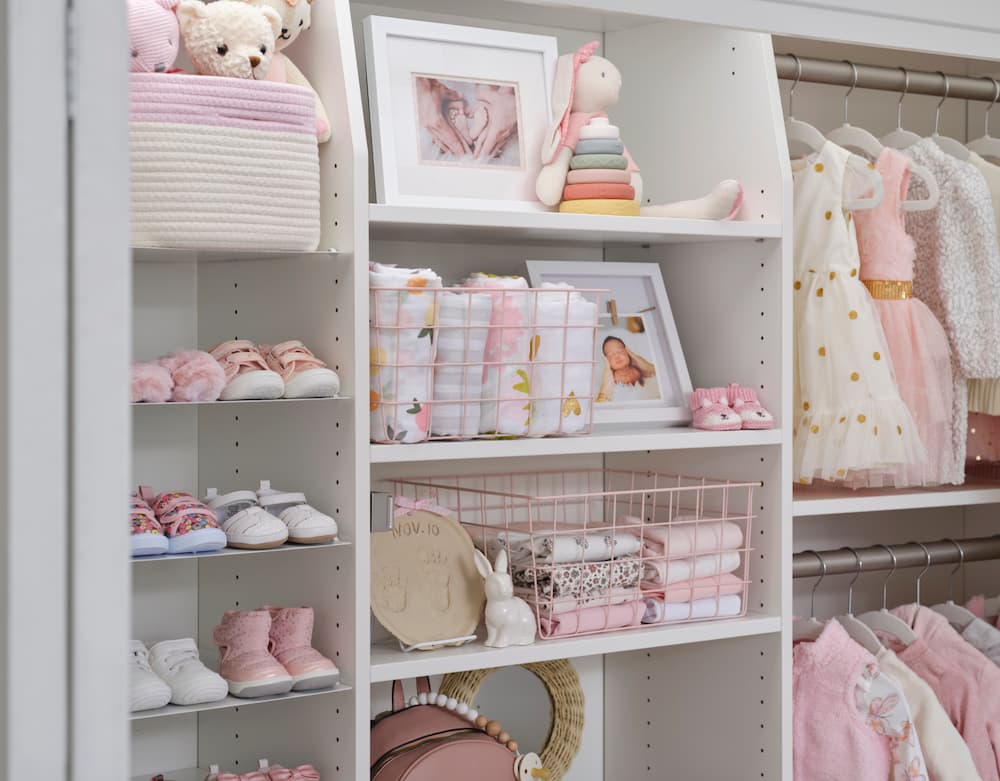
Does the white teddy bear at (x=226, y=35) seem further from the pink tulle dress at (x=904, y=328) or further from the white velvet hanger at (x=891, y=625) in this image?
the white velvet hanger at (x=891, y=625)

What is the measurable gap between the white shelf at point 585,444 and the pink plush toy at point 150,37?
1.70 ft

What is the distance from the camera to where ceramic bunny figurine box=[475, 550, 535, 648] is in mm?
1645

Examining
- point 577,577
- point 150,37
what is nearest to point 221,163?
point 150,37

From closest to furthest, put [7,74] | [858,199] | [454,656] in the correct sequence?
[7,74], [454,656], [858,199]

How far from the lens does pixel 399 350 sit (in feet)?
5.04

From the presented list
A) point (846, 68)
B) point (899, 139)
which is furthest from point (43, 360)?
point (899, 139)

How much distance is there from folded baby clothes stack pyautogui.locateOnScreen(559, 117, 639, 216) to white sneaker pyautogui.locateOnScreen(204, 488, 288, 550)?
0.61m

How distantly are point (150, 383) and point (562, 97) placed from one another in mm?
766

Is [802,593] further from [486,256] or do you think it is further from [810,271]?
[486,256]

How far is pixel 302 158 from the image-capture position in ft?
4.73

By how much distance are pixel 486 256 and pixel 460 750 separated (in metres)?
0.78

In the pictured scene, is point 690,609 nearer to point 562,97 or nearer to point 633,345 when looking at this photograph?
point 633,345

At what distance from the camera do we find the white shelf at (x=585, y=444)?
5.05 ft

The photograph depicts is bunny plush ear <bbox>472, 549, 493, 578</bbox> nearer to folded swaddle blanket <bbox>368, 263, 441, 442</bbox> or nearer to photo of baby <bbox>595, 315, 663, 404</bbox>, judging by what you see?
folded swaddle blanket <bbox>368, 263, 441, 442</bbox>
